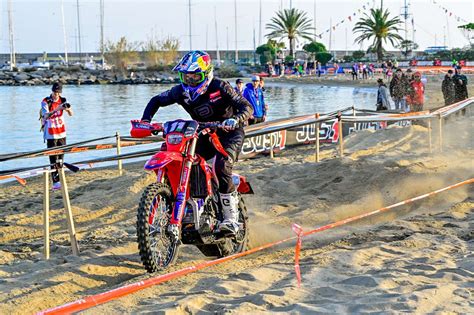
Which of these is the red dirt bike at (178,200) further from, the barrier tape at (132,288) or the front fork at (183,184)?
the barrier tape at (132,288)

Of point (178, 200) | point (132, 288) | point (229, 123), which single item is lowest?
point (132, 288)

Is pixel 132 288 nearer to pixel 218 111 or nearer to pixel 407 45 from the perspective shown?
pixel 218 111

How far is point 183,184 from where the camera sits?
6262 mm

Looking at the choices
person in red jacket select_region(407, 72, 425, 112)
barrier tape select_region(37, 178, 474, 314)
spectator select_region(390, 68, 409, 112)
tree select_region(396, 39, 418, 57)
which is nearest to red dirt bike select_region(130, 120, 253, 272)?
barrier tape select_region(37, 178, 474, 314)

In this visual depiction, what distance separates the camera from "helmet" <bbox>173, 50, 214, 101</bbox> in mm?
6387

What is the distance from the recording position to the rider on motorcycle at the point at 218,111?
21.2ft

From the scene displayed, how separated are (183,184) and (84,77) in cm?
9152

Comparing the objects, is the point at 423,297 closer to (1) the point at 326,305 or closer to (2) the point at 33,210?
(1) the point at 326,305

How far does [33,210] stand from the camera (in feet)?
33.3

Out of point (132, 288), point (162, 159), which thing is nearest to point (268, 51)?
point (162, 159)

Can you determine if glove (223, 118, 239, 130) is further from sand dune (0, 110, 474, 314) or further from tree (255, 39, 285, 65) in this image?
tree (255, 39, 285, 65)

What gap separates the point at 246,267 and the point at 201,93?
5.31 feet

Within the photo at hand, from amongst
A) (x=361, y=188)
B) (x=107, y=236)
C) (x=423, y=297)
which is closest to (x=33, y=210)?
(x=107, y=236)

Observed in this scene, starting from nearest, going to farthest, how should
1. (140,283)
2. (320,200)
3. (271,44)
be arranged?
(140,283), (320,200), (271,44)
